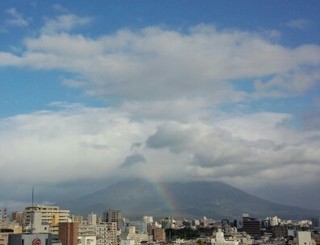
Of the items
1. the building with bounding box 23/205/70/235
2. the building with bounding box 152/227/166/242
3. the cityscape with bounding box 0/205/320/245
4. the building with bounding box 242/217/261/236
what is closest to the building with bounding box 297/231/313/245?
the cityscape with bounding box 0/205/320/245

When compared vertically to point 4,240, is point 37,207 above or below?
above

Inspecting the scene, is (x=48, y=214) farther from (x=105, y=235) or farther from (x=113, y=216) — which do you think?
(x=113, y=216)

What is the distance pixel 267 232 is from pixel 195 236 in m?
16.5

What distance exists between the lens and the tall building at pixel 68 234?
2943 centimetres

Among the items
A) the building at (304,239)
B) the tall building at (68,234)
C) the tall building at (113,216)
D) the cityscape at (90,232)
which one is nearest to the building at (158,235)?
the cityscape at (90,232)

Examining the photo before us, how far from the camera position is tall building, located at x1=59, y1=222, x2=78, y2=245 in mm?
29434

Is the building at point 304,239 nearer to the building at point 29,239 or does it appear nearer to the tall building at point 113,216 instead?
the building at point 29,239

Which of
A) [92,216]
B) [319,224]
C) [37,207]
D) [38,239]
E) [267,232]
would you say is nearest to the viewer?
[38,239]

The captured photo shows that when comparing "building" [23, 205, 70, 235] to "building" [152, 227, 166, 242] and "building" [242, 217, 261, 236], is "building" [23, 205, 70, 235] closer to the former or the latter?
"building" [152, 227, 166, 242]

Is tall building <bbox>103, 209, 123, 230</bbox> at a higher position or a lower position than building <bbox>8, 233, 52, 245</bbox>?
higher

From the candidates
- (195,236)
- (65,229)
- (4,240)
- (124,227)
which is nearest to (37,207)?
(4,240)

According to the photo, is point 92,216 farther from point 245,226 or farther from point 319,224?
point 319,224

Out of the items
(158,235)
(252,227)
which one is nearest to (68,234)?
(158,235)

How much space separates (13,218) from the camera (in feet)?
180
